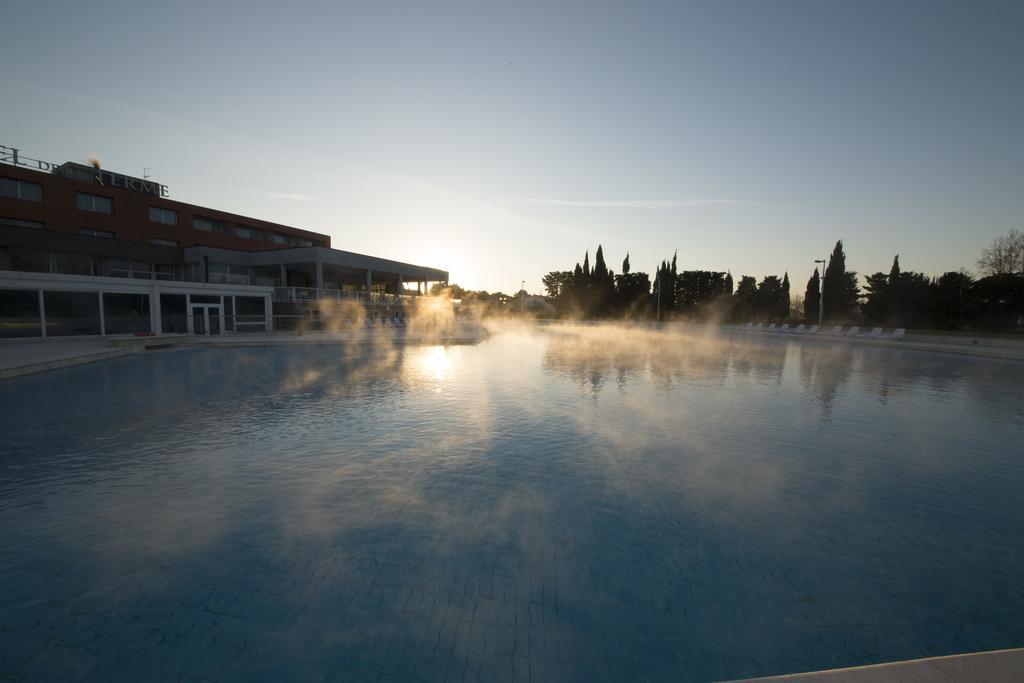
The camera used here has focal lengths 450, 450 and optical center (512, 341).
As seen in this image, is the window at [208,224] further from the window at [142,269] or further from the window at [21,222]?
the window at [21,222]

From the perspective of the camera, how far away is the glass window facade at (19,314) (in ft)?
66.6

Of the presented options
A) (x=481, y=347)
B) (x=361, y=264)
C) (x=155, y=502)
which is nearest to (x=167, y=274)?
(x=361, y=264)

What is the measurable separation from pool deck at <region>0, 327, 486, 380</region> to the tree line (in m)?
30.6

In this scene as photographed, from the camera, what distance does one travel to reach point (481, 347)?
24.5m

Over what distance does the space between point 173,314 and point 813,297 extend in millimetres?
53757

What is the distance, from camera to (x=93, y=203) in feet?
99.9

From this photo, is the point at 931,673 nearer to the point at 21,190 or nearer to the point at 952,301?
the point at 21,190

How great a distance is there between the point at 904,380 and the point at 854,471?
11535mm

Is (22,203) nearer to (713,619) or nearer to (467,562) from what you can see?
(467,562)

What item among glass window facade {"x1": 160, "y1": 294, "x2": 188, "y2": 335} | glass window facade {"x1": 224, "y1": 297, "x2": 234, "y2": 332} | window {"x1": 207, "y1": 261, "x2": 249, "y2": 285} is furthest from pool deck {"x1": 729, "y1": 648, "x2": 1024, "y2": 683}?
window {"x1": 207, "y1": 261, "x2": 249, "y2": 285}

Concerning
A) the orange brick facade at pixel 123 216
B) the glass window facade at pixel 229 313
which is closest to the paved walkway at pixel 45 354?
the glass window facade at pixel 229 313

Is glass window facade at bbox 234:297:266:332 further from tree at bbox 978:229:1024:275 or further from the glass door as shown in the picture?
tree at bbox 978:229:1024:275

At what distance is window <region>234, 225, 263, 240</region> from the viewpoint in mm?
39322

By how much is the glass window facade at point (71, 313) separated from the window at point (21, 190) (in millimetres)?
11326
